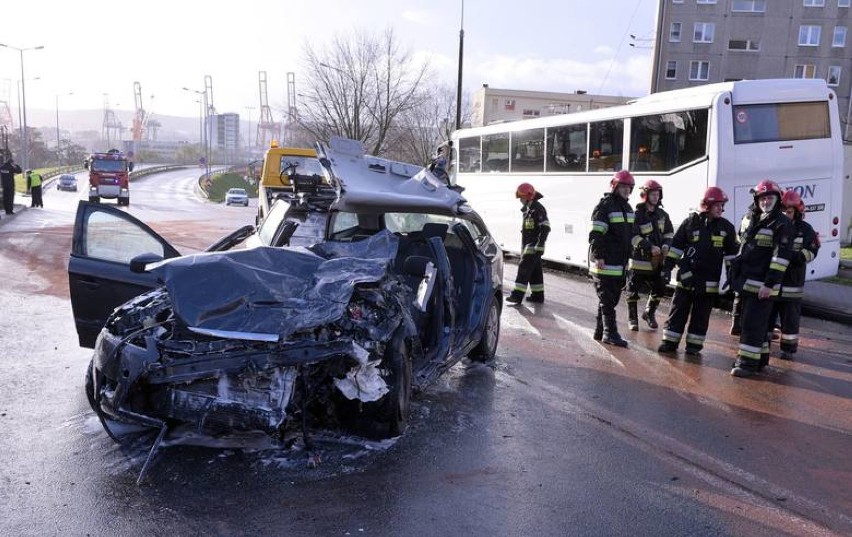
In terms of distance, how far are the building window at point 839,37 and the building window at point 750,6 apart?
5.02 m

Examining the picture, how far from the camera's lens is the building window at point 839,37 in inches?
1892

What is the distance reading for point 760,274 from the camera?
6.98 metres

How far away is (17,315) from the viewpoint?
26.9 ft

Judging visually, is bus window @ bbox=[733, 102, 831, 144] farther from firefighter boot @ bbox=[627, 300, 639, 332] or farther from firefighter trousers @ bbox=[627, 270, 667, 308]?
firefighter boot @ bbox=[627, 300, 639, 332]

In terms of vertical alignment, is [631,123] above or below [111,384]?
above

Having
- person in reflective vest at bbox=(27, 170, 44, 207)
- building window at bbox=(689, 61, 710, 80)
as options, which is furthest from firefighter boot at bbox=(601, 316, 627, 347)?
building window at bbox=(689, 61, 710, 80)

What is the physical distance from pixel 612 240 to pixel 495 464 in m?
4.07

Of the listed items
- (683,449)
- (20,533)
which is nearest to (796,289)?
(683,449)

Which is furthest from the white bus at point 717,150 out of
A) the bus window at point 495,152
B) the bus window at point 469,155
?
the bus window at point 469,155

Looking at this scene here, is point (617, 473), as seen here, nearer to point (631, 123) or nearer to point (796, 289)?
point (796, 289)

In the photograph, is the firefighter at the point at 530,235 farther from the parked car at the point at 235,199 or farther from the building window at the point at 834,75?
the building window at the point at 834,75

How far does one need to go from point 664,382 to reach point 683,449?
180 centimetres

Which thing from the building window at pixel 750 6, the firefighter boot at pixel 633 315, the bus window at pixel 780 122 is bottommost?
the firefighter boot at pixel 633 315

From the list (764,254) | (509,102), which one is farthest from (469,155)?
(509,102)
